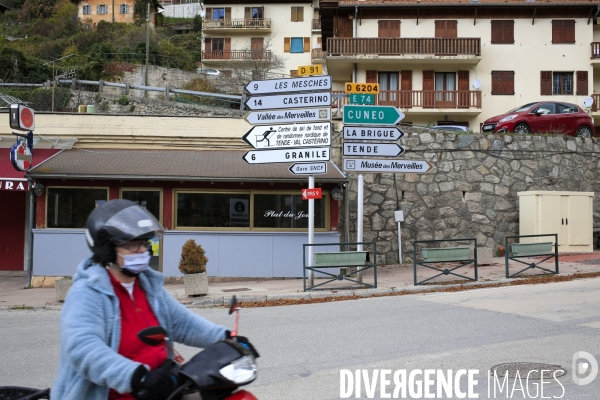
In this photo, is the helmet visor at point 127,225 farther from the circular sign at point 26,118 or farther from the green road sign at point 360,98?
the circular sign at point 26,118

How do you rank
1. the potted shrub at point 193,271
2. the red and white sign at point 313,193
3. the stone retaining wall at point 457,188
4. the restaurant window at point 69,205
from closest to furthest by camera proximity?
the potted shrub at point 193,271 < the red and white sign at point 313,193 < the restaurant window at point 69,205 < the stone retaining wall at point 457,188

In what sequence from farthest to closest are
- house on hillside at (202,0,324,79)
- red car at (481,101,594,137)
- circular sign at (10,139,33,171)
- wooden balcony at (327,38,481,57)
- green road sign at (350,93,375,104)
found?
house on hillside at (202,0,324,79) → wooden balcony at (327,38,481,57) → red car at (481,101,594,137) → circular sign at (10,139,33,171) → green road sign at (350,93,375,104)

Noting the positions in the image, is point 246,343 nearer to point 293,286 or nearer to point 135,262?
point 135,262

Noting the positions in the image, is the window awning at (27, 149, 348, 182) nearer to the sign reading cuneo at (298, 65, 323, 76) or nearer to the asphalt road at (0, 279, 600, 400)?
the sign reading cuneo at (298, 65, 323, 76)

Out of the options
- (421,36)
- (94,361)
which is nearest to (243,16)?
(421,36)

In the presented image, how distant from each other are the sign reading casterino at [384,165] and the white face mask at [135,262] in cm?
1140

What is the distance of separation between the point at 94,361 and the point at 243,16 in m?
50.2

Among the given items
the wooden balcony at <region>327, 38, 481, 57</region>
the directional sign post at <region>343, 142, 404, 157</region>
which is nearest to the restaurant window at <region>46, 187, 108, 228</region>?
the directional sign post at <region>343, 142, 404, 157</region>

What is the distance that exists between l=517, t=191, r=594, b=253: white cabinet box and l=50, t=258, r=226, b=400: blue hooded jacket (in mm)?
16554

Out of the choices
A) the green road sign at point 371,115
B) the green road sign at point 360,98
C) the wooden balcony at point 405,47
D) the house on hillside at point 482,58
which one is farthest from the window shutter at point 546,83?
the green road sign at point 371,115

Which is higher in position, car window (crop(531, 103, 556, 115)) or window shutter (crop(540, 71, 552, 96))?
window shutter (crop(540, 71, 552, 96))

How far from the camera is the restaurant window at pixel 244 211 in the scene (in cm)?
1577

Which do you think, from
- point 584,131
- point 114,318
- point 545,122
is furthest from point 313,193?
point 584,131

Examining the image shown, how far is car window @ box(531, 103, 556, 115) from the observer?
21.3 m
